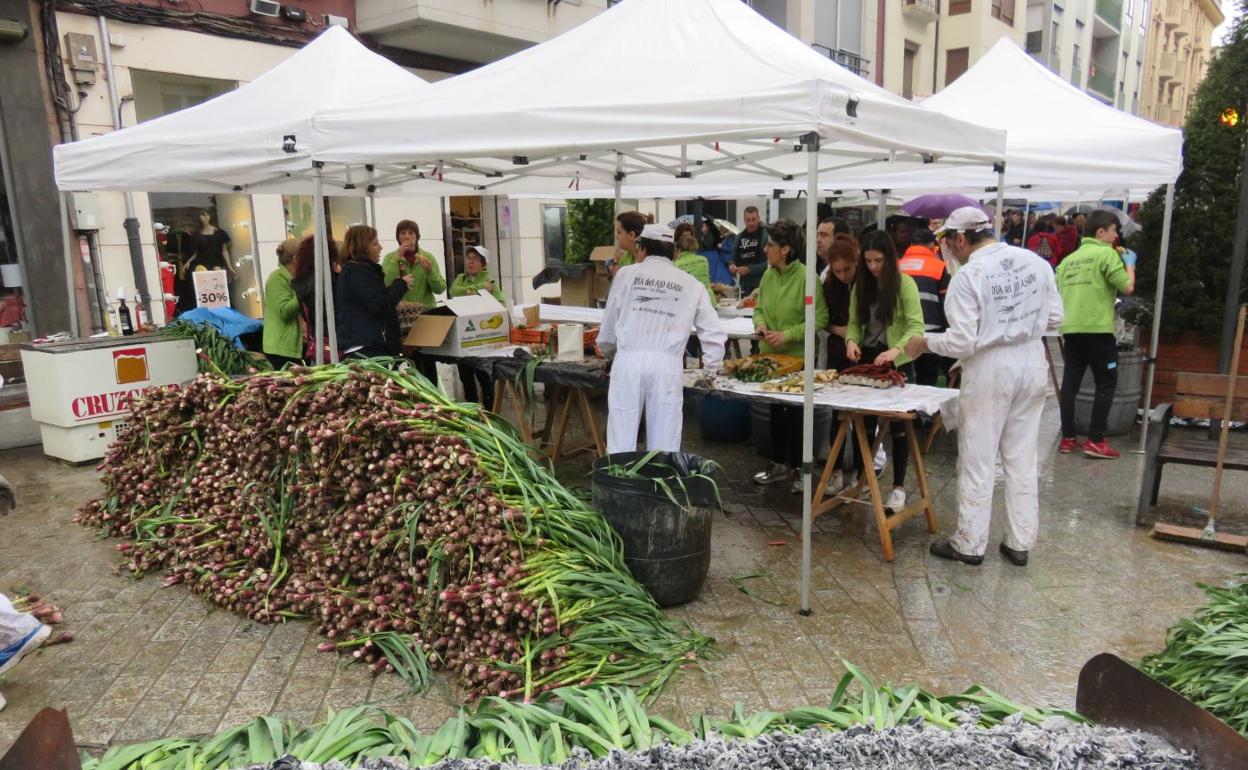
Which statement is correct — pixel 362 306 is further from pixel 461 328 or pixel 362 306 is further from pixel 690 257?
pixel 690 257

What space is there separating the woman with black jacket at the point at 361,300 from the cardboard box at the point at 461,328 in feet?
1.59

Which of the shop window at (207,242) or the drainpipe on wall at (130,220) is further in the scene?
the shop window at (207,242)

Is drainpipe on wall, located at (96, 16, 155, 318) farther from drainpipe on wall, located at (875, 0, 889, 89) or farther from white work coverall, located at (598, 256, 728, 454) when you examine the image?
drainpipe on wall, located at (875, 0, 889, 89)

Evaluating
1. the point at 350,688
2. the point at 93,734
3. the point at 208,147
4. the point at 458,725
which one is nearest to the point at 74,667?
the point at 93,734

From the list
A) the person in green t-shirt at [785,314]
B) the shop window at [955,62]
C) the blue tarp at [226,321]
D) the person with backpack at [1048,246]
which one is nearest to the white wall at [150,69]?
the blue tarp at [226,321]

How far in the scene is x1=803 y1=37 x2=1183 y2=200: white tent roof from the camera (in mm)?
6777

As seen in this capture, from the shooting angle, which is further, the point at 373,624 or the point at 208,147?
the point at 208,147

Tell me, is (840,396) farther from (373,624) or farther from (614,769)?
(614,769)

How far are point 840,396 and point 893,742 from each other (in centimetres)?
301

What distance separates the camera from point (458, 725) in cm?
239

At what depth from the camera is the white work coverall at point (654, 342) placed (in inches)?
200

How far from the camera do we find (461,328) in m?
6.80

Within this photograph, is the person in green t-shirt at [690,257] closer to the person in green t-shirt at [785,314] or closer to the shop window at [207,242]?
the person in green t-shirt at [785,314]

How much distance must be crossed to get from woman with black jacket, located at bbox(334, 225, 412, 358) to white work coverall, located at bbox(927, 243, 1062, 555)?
3900 mm
